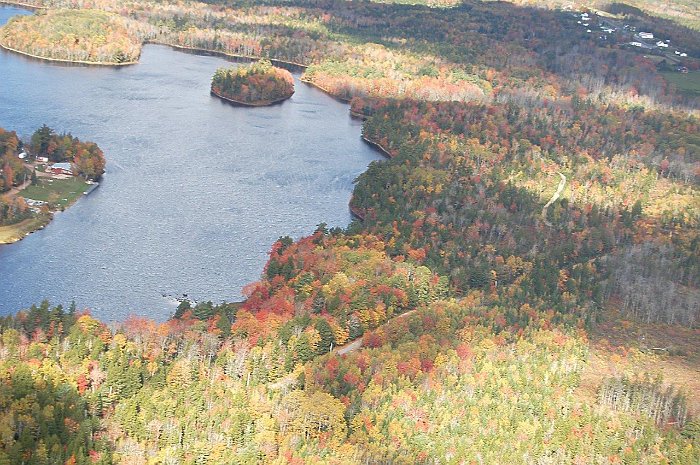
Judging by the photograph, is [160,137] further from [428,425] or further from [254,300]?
[428,425]

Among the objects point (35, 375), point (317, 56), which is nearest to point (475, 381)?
point (35, 375)

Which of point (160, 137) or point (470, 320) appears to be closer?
point (470, 320)

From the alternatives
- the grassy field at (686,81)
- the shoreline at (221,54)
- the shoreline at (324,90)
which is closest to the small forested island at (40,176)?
the shoreline at (324,90)

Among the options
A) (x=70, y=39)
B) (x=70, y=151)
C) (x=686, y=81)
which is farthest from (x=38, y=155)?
(x=686, y=81)

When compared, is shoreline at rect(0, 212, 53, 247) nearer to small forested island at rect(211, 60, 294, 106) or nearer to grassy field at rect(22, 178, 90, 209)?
grassy field at rect(22, 178, 90, 209)

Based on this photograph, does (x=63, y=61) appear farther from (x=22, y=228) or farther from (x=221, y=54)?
(x=22, y=228)

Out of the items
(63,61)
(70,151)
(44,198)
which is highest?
(70,151)
